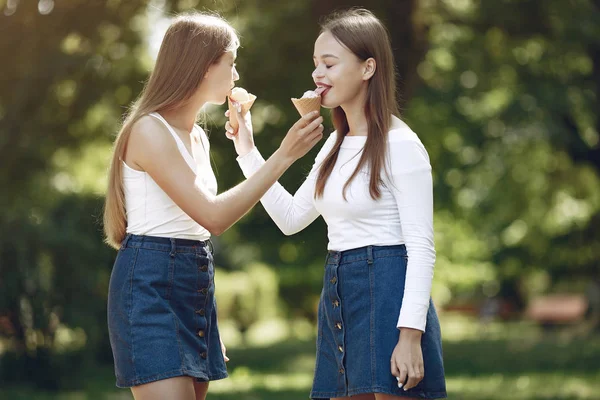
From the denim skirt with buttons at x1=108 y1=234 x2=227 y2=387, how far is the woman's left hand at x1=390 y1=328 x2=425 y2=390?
2.77ft

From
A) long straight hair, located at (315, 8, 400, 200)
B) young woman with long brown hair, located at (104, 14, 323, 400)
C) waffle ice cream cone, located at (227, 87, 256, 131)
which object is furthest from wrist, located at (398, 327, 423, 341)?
waffle ice cream cone, located at (227, 87, 256, 131)

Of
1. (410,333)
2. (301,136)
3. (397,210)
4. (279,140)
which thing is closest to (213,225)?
(301,136)

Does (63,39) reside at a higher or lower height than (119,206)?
higher

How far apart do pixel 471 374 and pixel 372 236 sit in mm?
10009

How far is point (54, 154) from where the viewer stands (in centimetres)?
1395

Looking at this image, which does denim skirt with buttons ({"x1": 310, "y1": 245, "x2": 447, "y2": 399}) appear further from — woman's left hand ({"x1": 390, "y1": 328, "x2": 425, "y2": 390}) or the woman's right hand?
the woman's right hand

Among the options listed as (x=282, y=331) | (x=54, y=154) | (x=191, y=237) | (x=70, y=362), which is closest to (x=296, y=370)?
(x=70, y=362)

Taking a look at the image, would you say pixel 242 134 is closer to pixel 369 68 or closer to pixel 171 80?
pixel 171 80

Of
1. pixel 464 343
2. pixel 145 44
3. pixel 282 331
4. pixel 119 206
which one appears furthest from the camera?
pixel 282 331

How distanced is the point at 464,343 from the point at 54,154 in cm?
917

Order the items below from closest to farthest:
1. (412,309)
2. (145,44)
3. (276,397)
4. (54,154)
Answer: (412,309) < (276,397) < (54,154) < (145,44)

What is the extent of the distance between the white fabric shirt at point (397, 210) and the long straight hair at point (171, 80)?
720 mm

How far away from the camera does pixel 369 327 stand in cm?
383

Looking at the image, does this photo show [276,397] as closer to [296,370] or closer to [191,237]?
[296,370]
